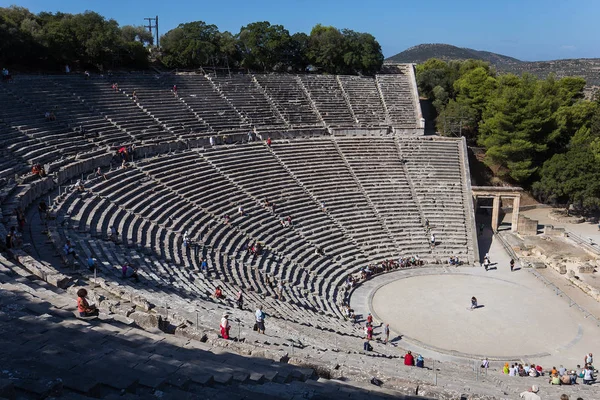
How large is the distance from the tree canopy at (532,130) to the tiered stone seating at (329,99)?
7764 millimetres

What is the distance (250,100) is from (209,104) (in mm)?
3164

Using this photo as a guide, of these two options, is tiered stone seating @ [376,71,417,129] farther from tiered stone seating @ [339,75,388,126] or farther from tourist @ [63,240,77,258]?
tourist @ [63,240,77,258]

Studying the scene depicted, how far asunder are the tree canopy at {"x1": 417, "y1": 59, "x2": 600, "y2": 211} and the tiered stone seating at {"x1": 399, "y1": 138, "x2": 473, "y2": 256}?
19.2ft

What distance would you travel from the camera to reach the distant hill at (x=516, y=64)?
110 m

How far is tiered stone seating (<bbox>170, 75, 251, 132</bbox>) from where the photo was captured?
103ft

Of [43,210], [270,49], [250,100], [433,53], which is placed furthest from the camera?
[433,53]

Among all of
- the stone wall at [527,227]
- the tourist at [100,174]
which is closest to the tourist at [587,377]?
the stone wall at [527,227]

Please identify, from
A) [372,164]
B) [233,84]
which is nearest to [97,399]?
[372,164]

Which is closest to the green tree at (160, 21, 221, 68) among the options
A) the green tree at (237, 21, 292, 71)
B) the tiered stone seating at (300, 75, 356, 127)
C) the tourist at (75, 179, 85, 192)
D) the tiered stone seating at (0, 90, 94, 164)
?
the green tree at (237, 21, 292, 71)

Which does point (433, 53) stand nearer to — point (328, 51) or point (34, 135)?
point (328, 51)

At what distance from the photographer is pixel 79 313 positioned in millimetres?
8977

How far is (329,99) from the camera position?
37250 millimetres

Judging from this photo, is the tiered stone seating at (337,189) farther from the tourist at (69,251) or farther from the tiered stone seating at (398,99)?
the tourist at (69,251)

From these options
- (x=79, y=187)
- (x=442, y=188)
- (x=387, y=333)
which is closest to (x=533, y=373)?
(x=387, y=333)
